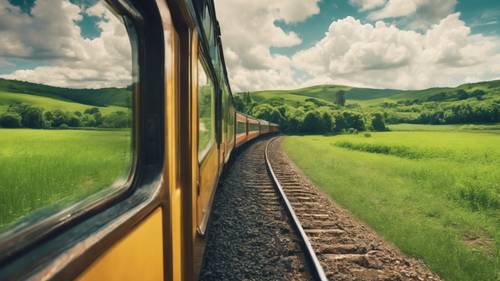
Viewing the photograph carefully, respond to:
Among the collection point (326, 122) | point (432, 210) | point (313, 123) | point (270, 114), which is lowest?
point (432, 210)

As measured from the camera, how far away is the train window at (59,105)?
91 centimetres

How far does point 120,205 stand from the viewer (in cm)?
146

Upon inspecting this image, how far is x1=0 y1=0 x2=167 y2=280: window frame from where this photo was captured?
0.89 metres

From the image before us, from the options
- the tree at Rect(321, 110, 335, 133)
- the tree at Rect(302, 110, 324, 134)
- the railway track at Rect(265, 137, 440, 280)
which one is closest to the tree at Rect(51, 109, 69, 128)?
the railway track at Rect(265, 137, 440, 280)

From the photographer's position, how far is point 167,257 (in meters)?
1.94

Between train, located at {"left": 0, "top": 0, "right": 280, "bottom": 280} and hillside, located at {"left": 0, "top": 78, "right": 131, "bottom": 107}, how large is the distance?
17cm

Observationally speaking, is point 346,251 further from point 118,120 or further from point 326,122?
point 326,122

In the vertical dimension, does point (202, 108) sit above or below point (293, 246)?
above

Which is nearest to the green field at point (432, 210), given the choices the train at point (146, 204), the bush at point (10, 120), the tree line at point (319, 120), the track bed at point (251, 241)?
the track bed at point (251, 241)

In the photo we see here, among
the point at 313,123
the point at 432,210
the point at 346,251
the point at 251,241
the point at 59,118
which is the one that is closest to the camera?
the point at 59,118

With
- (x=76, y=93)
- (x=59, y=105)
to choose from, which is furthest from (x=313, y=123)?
(x=59, y=105)

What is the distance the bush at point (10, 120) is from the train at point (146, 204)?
304 millimetres

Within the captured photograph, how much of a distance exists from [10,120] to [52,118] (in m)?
0.18

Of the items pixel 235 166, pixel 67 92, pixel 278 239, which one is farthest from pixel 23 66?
pixel 235 166
